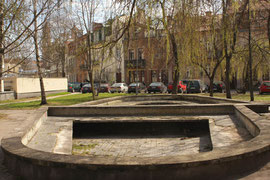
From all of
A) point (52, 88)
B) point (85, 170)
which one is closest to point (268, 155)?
point (85, 170)

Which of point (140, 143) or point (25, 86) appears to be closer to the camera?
point (140, 143)

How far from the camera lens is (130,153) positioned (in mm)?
6031

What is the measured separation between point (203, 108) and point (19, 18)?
→ 25.2 ft

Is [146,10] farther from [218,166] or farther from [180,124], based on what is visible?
[218,166]

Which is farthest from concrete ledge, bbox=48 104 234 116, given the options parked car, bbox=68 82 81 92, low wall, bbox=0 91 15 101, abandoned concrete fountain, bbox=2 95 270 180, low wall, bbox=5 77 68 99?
parked car, bbox=68 82 81 92

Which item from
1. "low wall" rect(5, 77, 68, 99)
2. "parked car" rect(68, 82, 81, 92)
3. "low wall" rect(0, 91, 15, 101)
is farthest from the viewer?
"parked car" rect(68, 82, 81, 92)

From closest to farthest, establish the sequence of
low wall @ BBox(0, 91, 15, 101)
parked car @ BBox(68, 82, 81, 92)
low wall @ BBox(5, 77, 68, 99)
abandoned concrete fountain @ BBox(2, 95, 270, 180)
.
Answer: abandoned concrete fountain @ BBox(2, 95, 270, 180), low wall @ BBox(0, 91, 15, 101), low wall @ BBox(5, 77, 68, 99), parked car @ BBox(68, 82, 81, 92)

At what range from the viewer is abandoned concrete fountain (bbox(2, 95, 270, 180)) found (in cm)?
353

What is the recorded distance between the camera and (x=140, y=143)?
6938mm

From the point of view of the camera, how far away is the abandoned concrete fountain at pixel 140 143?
3.53m

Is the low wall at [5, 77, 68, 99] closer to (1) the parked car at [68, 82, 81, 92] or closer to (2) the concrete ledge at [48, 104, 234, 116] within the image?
(1) the parked car at [68, 82, 81, 92]

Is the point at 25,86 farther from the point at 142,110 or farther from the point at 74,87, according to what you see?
the point at 142,110

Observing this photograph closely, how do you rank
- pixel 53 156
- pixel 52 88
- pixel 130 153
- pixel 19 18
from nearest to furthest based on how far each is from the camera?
pixel 53 156, pixel 130 153, pixel 19 18, pixel 52 88

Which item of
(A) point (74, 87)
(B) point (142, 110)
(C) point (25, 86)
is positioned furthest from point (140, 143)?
(A) point (74, 87)
